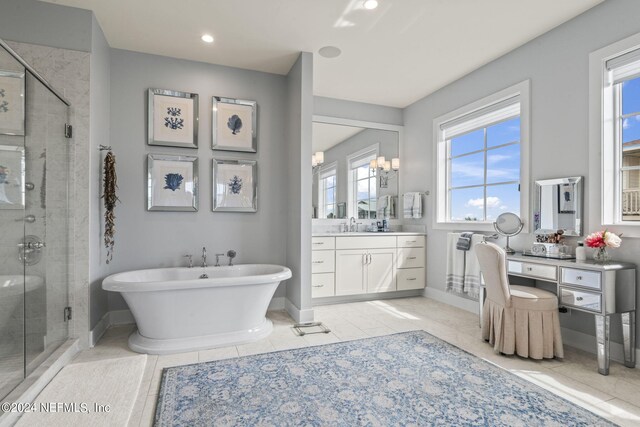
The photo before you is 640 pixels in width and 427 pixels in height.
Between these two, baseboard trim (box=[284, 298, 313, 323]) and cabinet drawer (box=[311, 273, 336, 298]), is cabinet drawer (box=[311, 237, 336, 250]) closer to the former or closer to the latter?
cabinet drawer (box=[311, 273, 336, 298])

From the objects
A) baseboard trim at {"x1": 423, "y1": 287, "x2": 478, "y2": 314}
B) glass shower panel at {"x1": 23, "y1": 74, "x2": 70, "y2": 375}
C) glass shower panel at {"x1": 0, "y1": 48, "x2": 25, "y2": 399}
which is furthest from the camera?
baseboard trim at {"x1": 423, "y1": 287, "x2": 478, "y2": 314}

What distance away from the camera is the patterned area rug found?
182 centimetres

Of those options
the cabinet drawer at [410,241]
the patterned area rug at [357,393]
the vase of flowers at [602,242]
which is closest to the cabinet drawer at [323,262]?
the cabinet drawer at [410,241]

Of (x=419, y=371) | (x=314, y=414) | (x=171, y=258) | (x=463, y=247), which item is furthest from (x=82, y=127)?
(x=463, y=247)

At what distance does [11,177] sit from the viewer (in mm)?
2180

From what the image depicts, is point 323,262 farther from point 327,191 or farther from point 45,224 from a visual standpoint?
point 45,224

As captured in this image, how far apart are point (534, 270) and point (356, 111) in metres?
3.06

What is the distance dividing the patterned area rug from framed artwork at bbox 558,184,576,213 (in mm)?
1456

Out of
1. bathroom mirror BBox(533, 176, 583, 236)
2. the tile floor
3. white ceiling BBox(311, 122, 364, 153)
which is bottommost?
the tile floor

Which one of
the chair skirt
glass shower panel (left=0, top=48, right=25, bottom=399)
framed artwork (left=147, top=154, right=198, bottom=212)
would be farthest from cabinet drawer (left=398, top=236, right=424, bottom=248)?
glass shower panel (left=0, top=48, right=25, bottom=399)

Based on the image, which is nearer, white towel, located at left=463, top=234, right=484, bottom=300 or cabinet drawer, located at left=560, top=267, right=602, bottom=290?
cabinet drawer, located at left=560, top=267, right=602, bottom=290

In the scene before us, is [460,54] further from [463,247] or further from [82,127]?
[82,127]

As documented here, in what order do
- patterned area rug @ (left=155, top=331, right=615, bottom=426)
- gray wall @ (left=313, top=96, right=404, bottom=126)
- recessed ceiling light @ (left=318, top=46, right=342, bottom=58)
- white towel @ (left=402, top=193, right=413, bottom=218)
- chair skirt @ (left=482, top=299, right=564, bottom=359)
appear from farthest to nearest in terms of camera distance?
white towel @ (left=402, top=193, right=413, bottom=218) < gray wall @ (left=313, top=96, right=404, bottom=126) < recessed ceiling light @ (left=318, top=46, right=342, bottom=58) < chair skirt @ (left=482, top=299, right=564, bottom=359) < patterned area rug @ (left=155, top=331, right=615, bottom=426)

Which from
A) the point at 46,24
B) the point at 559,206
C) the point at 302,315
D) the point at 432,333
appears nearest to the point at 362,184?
the point at 302,315
